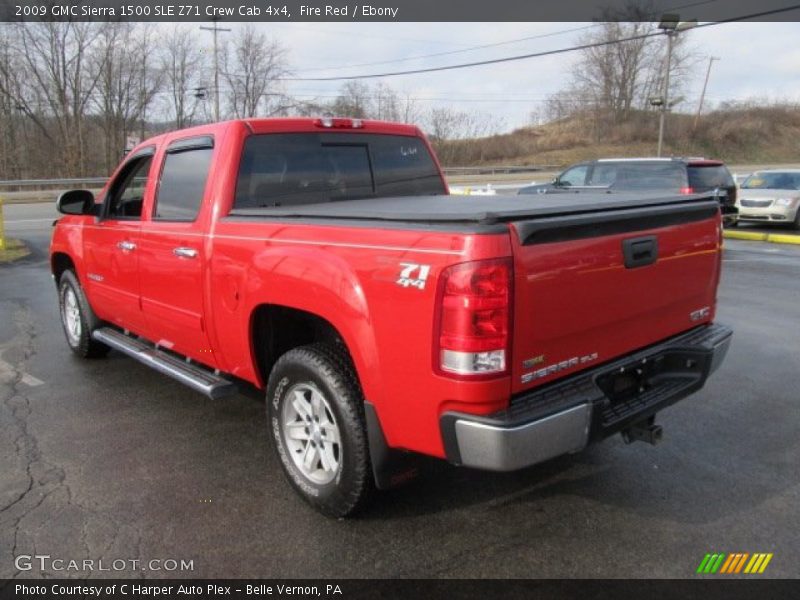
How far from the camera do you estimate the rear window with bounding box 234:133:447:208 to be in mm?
3891

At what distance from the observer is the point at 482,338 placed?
240cm

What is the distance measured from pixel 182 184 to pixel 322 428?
196cm

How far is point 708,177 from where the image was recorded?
13680mm

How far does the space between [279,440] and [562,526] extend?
5.01ft

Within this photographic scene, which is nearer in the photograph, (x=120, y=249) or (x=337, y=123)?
(x=337, y=123)

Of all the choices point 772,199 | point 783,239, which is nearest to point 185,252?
point 783,239

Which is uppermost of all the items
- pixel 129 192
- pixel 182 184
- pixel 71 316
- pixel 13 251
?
pixel 182 184

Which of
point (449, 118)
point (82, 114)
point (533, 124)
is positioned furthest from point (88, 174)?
point (533, 124)

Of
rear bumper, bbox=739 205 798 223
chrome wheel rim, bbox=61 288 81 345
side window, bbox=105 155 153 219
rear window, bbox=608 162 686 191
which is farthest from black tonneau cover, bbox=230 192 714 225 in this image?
rear bumper, bbox=739 205 798 223

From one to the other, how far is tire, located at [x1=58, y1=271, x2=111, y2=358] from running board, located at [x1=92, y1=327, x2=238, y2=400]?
0.25 meters

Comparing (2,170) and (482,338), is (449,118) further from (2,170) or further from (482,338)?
(482,338)

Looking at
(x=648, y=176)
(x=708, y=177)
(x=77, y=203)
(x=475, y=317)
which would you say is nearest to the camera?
(x=475, y=317)

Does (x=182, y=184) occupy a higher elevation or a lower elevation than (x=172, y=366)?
higher
